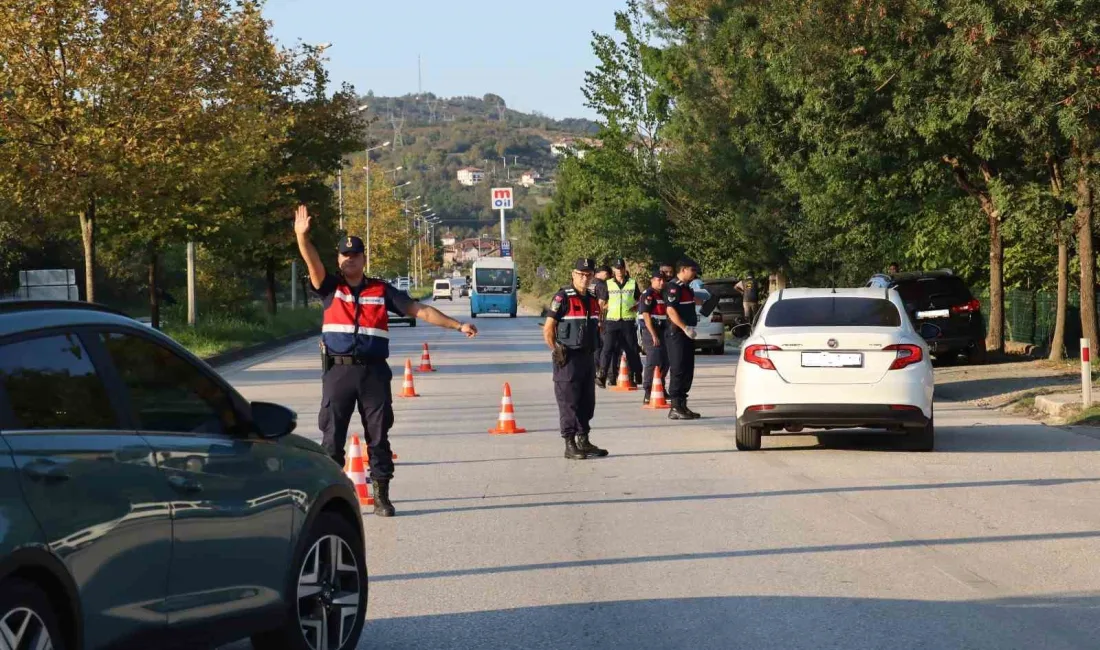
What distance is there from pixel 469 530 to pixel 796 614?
3263 mm

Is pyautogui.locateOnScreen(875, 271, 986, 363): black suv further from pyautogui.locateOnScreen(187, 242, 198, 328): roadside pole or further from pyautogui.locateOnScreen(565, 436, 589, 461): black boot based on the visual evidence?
pyautogui.locateOnScreen(187, 242, 198, 328): roadside pole

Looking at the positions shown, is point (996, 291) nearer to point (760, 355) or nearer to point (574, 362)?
point (760, 355)

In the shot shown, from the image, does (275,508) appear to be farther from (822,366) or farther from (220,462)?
(822,366)

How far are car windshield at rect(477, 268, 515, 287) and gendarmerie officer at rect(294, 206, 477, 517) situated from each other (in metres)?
63.1

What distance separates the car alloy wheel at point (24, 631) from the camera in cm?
428

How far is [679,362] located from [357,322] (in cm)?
853

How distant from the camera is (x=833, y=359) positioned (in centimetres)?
1465

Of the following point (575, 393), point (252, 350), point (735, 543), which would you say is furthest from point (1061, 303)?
point (252, 350)

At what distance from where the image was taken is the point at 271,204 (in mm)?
50031

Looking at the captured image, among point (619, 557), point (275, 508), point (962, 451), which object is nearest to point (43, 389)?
point (275, 508)

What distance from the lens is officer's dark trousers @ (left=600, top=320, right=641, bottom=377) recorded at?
2289 cm

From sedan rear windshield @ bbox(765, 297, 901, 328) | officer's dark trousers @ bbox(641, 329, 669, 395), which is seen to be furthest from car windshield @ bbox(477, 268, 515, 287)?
sedan rear windshield @ bbox(765, 297, 901, 328)

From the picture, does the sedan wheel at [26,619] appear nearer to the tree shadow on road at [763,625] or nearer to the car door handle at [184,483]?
the car door handle at [184,483]

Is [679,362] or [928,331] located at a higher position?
[928,331]
